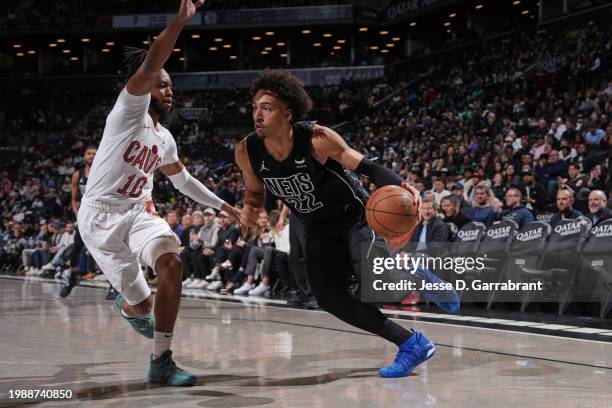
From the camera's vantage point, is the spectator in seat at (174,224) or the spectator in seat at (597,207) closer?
the spectator in seat at (597,207)

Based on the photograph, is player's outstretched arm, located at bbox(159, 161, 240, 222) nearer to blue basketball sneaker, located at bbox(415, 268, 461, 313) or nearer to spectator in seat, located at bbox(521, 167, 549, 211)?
blue basketball sneaker, located at bbox(415, 268, 461, 313)

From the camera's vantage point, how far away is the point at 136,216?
4.28 m

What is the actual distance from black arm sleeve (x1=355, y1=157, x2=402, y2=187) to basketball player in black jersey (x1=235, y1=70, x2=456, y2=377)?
0.13 metres

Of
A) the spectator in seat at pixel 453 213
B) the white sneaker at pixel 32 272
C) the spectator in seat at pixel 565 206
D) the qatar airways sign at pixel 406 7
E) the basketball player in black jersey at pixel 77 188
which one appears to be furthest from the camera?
the qatar airways sign at pixel 406 7

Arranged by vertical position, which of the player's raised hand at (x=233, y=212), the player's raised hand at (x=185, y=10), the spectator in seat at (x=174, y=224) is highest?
the player's raised hand at (x=185, y=10)

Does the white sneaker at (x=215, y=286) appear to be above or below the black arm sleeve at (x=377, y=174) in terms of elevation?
below

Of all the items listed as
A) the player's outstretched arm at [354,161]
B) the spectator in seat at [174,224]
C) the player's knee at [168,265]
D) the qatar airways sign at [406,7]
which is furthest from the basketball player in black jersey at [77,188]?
the qatar airways sign at [406,7]

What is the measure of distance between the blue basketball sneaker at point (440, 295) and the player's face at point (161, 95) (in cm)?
387

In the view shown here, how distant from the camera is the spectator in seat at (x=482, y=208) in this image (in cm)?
860

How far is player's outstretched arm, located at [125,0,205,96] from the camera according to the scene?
3.57 meters

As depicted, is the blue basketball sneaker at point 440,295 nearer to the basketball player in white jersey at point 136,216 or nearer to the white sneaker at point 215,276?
the basketball player in white jersey at point 136,216

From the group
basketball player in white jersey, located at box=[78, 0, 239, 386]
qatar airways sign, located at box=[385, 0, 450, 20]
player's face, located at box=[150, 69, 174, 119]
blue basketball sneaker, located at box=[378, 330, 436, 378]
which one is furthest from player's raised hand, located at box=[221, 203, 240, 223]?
qatar airways sign, located at box=[385, 0, 450, 20]

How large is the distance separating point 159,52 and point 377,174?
1329 millimetres

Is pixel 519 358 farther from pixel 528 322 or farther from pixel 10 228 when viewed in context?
pixel 10 228
